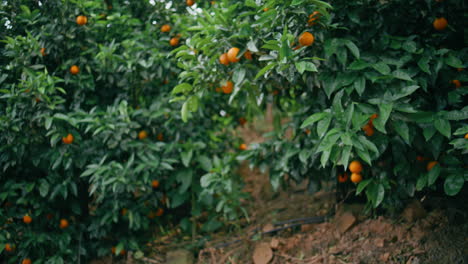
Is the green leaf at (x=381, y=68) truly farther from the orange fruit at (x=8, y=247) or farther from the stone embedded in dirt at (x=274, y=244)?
the orange fruit at (x=8, y=247)

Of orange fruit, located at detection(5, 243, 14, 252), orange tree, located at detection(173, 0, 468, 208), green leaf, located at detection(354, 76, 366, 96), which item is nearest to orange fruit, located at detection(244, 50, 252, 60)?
orange tree, located at detection(173, 0, 468, 208)

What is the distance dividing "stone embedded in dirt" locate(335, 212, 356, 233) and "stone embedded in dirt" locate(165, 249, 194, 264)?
124 cm

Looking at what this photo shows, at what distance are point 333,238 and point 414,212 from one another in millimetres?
621

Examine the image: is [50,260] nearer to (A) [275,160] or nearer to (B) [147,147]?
(B) [147,147]

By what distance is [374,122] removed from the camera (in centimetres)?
190

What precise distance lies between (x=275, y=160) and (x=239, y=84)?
86 cm

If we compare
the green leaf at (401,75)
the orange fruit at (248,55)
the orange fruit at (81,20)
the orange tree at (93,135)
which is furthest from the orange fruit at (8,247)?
the green leaf at (401,75)

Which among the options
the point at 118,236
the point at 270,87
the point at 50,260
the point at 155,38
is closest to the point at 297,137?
the point at 270,87

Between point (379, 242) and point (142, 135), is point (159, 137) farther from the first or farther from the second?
point (379, 242)

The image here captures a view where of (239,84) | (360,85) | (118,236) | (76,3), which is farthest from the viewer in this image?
(118,236)

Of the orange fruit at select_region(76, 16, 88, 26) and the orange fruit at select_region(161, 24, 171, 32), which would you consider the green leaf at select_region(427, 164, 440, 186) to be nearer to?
the orange fruit at select_region(161, 24, 171, 32)

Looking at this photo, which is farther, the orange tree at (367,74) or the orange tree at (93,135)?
the orange tree at (93,135)

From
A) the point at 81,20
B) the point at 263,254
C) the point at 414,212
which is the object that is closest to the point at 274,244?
the point at 263,254

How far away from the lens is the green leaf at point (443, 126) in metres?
1.92
